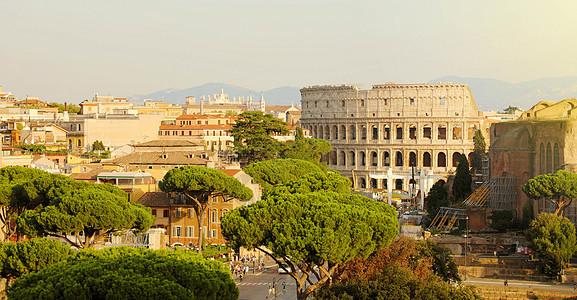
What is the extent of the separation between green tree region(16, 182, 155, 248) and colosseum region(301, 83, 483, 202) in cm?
7241

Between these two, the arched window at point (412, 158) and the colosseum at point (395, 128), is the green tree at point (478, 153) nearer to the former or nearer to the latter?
the colosseum at point (395, 128)

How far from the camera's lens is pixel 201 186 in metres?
46.8

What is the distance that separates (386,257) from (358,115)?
8254 cm

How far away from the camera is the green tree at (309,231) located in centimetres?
3164

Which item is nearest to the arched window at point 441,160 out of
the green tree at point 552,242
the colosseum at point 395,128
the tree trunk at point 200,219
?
the colosseum at point 395,128

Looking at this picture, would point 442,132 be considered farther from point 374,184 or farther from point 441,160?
point 374,184

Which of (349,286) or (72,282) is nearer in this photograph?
(72,282)

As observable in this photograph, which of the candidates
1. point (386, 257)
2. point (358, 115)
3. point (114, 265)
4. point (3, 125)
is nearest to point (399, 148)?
point (358, 115)

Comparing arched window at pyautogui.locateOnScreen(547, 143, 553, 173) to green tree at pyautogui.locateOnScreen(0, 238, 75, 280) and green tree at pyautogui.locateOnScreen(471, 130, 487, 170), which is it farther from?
green tree at pyautogui.locateOnScreen(0, 238, 75, 280)

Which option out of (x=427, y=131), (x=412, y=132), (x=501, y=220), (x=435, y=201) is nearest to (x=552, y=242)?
(x=501, y=220)

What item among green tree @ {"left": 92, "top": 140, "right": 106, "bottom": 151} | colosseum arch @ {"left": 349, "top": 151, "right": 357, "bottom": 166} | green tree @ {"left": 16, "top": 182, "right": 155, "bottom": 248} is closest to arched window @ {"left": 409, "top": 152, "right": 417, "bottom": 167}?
colosseum arch @ {"left": 349, "top": 151, "right": 357, "bottom": 166}

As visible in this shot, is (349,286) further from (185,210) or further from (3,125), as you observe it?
(3,125)

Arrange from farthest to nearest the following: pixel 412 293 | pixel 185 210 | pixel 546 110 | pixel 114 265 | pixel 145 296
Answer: pixel 546 110 → pixel 185 210 → pixel 412 293 → pixel 114 265 → pixel 145 296

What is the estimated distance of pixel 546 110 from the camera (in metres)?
63.2
